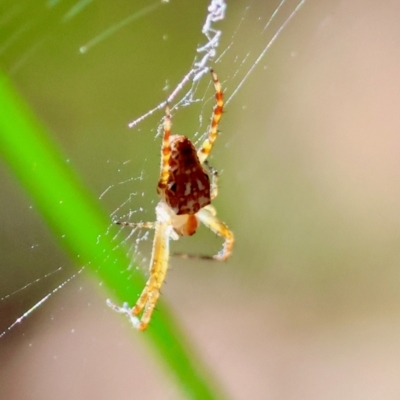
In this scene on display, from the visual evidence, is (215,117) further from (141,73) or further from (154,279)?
(141,73)

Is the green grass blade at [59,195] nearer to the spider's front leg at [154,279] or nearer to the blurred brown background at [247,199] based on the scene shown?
the blurred brown background at [247,199]

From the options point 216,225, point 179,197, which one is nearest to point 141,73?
point 216,225

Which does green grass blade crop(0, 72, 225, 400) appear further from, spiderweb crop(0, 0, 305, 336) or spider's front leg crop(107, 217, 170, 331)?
spider's front leg crop(107, 217, 170, 331)

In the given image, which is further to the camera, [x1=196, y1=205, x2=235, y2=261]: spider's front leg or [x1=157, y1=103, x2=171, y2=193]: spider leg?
[x1=196, y1=205, x2=235, y2=261]: spider's front leg

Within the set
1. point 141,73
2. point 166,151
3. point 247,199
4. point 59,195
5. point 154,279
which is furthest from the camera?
point 247,199

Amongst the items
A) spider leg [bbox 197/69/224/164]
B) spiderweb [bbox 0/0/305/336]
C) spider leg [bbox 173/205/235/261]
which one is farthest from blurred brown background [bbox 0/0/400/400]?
spider leg [bbox 197/69/224/164]

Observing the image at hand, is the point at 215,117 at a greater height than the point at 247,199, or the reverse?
the point at 215,117
